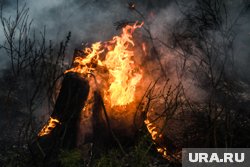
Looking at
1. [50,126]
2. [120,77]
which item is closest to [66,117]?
[50,126]

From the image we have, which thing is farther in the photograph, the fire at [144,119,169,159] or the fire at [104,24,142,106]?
the fire at [104,24,142,106]

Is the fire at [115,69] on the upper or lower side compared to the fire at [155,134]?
upper

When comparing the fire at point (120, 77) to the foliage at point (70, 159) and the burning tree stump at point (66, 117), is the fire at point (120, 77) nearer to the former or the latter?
the burning tree stump at point (66, 117)

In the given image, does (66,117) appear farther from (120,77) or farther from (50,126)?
(120,77)

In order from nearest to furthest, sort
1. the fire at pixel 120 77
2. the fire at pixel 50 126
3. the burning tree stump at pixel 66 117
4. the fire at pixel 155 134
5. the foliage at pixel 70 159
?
the foliage at pixel 70 159
the burning tree stump at pixel 66 117
the fire at pixel 50 126
the fire at pixel 155 134
the fire at pixel 120 77

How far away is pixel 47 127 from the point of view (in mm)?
8125

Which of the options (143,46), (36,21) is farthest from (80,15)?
(143,46)

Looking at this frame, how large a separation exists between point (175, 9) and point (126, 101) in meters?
7.94

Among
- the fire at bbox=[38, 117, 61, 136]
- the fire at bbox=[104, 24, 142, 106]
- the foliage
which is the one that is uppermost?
the fire at bbox=[104, 24, 142, 106]

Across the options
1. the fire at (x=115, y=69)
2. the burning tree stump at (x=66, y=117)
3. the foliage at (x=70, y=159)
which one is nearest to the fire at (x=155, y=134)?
the fire at (x=115, y=69)

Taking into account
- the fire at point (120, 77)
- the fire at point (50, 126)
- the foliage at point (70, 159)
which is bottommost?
the foliage at point (70, 159)

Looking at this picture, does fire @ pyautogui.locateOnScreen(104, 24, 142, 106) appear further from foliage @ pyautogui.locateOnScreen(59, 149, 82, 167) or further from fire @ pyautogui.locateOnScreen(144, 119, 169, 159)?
foliage @ pyautogui.locateOnScreen(59, 149, 82, 167)

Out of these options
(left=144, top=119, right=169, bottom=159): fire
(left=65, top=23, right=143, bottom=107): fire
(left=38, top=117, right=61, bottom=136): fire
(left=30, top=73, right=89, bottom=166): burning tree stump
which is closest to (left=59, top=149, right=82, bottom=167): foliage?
(left=30, top=73, right=89, bottom=166): burning tree stump

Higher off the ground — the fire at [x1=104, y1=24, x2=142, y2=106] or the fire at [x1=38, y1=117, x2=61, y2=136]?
the fire at [x1=104, y1=24, x2=142, y2=106]
